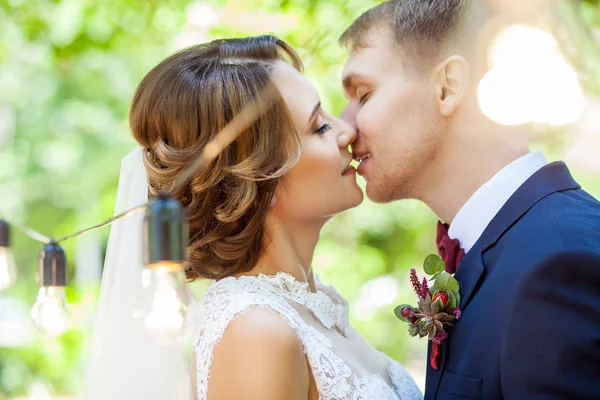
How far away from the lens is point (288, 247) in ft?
9.32

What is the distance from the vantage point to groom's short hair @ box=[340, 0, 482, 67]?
2.96 meters

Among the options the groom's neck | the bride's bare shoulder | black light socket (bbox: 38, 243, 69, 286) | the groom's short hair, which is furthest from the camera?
the groom's short hair

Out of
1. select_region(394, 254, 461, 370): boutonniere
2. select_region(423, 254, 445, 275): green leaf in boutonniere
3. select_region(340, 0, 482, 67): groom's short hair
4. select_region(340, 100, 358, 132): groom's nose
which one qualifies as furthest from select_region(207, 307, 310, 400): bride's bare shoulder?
select_region(340, 0, 482, 67): groom's short hair

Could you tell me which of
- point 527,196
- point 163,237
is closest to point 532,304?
point 527,196

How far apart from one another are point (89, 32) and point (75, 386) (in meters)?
4.47

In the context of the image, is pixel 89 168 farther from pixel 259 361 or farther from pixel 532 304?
pixel 532 304

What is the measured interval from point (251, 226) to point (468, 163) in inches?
32.0

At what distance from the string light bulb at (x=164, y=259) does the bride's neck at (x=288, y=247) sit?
137cm

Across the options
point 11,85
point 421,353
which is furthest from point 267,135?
point 421,353

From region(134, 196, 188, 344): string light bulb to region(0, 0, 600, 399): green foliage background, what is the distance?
3.30m

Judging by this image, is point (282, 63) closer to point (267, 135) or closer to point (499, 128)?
point (267, 135)

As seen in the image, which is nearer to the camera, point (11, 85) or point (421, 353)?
point (11, 85)

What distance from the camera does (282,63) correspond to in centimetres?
281

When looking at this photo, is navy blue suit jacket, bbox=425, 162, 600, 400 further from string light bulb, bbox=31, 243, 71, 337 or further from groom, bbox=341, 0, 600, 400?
string light bulb, bbox=31, 243, 71, 337
